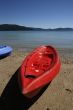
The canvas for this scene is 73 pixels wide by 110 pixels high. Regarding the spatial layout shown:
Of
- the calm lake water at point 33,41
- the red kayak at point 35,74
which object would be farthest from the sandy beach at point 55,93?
the calm lake water at point 33,41

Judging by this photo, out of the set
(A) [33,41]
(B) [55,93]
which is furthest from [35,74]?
(A) [33,41]

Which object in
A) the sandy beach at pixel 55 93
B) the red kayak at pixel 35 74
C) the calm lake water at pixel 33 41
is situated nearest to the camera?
the red kayak at pixel 35 74

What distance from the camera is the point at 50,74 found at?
6.67 m

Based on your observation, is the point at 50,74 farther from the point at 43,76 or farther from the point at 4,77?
the point at 4,77

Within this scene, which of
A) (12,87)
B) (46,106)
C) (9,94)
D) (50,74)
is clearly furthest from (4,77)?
(46,106)

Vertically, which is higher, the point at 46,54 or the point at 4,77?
the point at 46,54

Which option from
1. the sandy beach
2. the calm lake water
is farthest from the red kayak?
the calm lake water

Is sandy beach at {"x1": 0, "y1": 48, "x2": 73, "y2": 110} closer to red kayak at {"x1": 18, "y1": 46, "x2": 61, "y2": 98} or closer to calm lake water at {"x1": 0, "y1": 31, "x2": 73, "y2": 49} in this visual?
red kayak at {"x1": 18, "y1": 46, "x2": 61, "y2": 98}

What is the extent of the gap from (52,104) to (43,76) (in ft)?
2.78

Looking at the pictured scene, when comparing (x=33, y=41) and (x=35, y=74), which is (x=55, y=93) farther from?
(x=33, y=41)

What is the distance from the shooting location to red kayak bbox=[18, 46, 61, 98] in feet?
18.7

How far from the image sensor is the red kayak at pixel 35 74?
569 centimetres

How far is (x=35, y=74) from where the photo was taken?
655 cm

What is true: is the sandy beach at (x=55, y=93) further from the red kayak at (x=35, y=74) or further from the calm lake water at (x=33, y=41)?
the calm lake water at (x=33, y=41)
